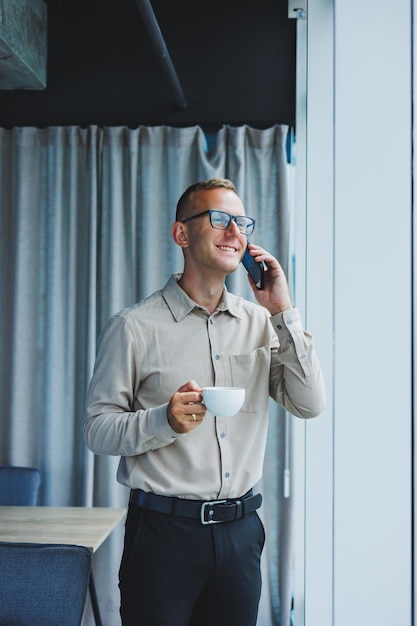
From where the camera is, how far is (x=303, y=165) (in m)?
2.92

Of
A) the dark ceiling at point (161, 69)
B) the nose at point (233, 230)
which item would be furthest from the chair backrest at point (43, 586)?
the dark ceiling at point (161, 69)

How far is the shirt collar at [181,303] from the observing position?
1.81 meters

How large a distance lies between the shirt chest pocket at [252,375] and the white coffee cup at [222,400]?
0.33m

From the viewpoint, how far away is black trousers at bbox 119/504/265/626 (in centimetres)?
161

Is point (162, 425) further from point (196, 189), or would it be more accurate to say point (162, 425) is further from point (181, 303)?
point (196, 189)

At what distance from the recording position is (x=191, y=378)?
5.72ft

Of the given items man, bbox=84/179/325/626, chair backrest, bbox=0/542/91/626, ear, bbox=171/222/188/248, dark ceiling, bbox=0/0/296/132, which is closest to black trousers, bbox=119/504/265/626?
man, bbox=84/179/325/626

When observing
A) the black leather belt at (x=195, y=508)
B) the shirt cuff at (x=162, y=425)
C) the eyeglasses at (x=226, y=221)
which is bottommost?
the black leather belt at (x=195, y=508)

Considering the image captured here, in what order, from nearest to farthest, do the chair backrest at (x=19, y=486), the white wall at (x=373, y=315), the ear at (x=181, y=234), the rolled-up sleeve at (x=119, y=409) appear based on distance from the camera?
the white wall at (x=373, y=315)
the rolled-up sleeve at (x=119, y=409)
the ear at (x=181, y=234)
the chair backrest at (x=19, y=486)

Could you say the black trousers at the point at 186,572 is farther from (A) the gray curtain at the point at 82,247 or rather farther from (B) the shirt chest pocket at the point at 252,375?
(A) the gray curtain at the point at 82,247

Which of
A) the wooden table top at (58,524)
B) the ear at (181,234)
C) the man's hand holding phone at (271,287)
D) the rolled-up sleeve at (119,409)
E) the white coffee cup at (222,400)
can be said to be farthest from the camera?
the wooden table top at (58,524)

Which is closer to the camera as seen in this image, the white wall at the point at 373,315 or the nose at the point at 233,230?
the white wall at the point at 373,315

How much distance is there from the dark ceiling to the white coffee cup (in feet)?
7.59

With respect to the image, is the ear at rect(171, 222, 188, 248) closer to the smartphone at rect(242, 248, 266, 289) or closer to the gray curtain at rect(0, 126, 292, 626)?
the smartphone at rect(242, 248, 266, 289)
